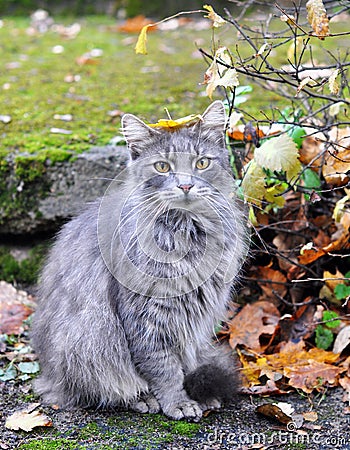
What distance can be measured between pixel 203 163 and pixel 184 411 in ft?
3.55

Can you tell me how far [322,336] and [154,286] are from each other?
1114mm

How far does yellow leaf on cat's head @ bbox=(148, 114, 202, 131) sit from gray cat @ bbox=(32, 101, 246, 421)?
31 mm

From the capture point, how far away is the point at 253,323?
11.8 feet

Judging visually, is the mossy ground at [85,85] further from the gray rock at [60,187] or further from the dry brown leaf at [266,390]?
the dry brown leaf at [266,390]

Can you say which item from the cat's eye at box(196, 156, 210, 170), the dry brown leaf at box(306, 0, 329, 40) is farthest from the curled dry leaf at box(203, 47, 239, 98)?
the dry brown leaf at box(306, 0, 329, 40)

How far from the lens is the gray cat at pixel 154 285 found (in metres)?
2.79

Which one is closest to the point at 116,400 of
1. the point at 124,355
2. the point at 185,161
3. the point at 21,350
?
the point at 124,355

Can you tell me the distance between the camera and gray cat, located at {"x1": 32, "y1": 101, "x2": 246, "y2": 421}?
9.16 ft

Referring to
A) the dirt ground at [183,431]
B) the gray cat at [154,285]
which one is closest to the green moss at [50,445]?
the dirt ground at [183,431]

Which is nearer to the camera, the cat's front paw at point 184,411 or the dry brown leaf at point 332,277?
the cat's front paw at point 184,411

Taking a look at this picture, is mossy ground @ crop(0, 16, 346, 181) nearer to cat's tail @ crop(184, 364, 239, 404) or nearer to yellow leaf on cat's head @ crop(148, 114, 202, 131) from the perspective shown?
yellow leaf on cat's head @ crop(148, 114, 202, 131)

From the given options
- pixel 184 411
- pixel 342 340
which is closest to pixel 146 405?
pixel 184 411

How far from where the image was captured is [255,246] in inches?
147

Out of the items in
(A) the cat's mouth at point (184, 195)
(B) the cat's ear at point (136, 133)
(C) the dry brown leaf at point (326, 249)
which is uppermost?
(B) the cat's ear at point (136, 133)
